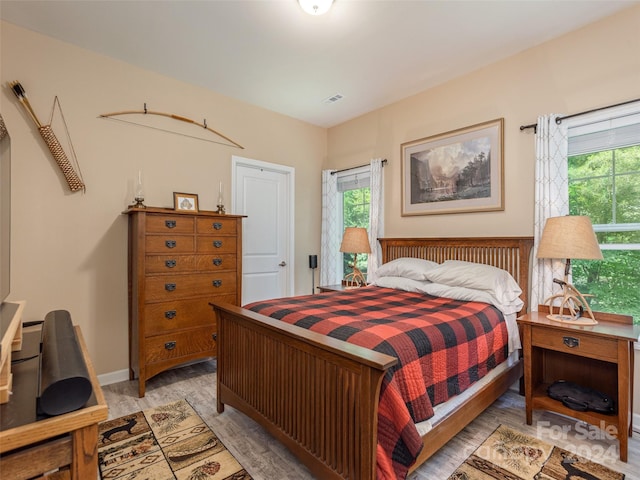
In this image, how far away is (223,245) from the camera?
304 centimetres

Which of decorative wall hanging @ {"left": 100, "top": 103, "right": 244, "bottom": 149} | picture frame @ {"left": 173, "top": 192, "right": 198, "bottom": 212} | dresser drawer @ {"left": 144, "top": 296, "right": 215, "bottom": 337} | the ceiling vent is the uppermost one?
the ceiling vent

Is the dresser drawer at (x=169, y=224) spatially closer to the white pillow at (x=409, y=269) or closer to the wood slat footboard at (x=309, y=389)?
the wood slat footboard at (x=309, y=389)

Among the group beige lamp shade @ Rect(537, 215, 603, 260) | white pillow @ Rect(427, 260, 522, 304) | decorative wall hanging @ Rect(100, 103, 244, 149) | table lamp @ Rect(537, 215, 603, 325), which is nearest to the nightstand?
table lamp @ Rect(537, 215, 603, 325)

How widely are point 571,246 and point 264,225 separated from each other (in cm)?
303

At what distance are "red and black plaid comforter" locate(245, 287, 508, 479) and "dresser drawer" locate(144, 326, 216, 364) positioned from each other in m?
0.98

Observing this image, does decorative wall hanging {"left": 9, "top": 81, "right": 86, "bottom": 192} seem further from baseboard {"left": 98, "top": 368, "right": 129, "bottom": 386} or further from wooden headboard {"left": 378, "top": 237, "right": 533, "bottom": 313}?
wooden headboard {"left": 378, "top": 237, "right": 533, "bottom": 313}

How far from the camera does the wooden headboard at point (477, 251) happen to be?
2.72 meters

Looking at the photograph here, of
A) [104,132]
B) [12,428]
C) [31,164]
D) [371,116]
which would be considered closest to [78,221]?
[31,164]

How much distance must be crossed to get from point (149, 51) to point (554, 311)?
3.90 meters

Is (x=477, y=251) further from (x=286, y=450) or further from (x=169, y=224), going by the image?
(x=169, y=224)

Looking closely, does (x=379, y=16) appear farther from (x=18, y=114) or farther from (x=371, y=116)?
(x=18, y=114)

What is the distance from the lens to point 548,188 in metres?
2.57

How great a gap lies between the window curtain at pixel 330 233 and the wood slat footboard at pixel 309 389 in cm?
233

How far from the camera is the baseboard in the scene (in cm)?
283
